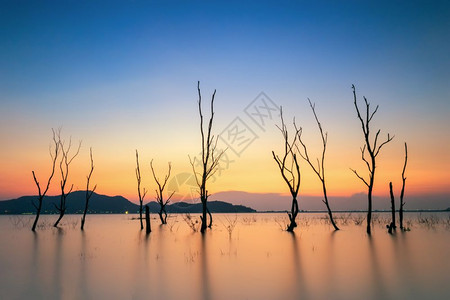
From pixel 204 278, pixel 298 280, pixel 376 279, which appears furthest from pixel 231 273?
pixel 376 279

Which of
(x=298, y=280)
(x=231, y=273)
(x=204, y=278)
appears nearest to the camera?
(x=298, y=280)

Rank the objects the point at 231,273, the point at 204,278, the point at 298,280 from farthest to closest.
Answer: the point at 231,273
the point at 204,278
the point at 298,280

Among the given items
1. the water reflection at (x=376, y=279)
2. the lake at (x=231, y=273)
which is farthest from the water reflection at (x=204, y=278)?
the water reflection at (x=376, y=279)

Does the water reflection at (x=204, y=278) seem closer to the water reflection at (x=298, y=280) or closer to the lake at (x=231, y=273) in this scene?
the lake at (x=231, y=273)

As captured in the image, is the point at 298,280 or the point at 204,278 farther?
the point at 204,278

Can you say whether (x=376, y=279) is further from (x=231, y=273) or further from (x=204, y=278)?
(x=204, y=278)

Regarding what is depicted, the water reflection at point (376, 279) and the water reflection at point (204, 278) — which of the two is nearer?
the water reflection at point (376, 279)

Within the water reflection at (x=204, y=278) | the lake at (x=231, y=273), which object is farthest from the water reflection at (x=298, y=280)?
the water reflection at (x=204, y=278)

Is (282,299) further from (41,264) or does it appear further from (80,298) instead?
(41,264)

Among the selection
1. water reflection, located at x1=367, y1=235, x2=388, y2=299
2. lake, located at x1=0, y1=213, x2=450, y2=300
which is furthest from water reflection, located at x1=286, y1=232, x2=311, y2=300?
water reflection, located at x1=367, y1=235, x2=388, y2=299

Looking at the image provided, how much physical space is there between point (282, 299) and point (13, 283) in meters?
5.89

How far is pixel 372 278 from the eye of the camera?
7.43 meters

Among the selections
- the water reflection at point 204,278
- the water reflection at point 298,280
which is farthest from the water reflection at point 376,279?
the water reflection at point 204,278

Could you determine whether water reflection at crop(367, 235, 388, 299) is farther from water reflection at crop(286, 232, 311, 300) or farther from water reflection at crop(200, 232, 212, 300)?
water reflection at crop(200, 232, 212, 300)
